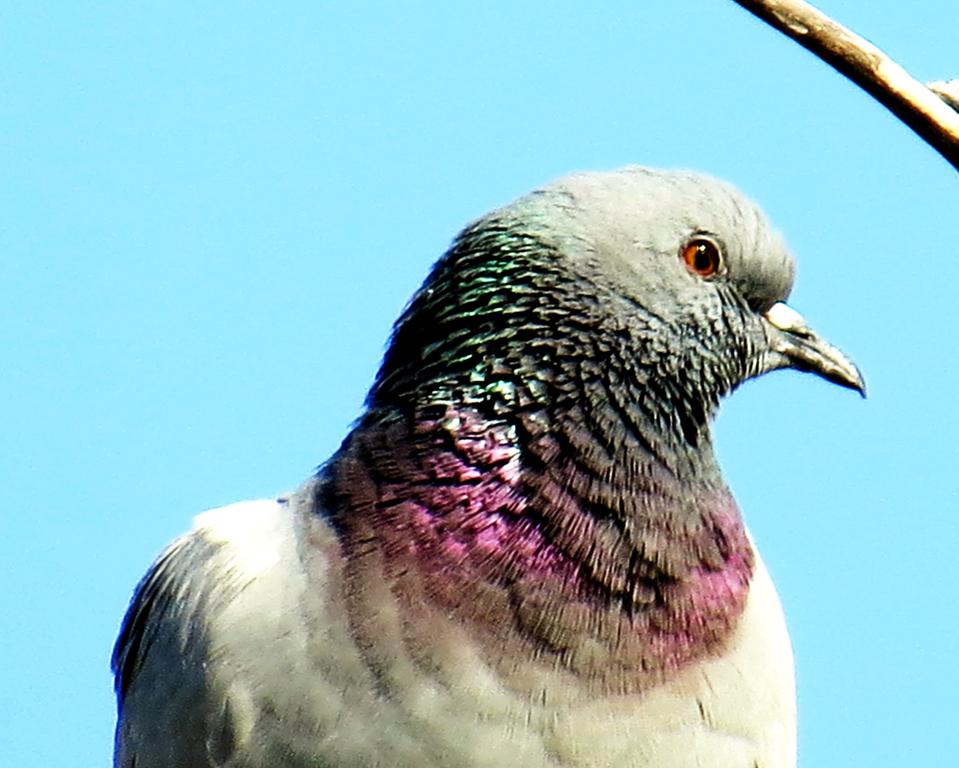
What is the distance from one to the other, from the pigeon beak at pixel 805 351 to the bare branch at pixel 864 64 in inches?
Answer: 59.1

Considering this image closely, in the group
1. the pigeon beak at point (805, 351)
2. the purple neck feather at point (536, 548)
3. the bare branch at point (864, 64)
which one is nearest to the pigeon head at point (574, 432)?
the purple neck feather at point (536, 548)

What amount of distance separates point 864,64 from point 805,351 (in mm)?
1739

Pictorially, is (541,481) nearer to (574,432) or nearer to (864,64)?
(574,432)

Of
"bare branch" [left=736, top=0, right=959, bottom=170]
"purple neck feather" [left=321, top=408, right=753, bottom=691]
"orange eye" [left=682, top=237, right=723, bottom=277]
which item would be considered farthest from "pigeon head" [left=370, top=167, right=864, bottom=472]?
"bare branch" [left=736, top=0, right=959, bottom=170]

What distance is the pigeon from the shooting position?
536 cm

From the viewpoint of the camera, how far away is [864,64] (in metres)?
4.88

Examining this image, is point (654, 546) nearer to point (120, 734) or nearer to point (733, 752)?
point (733, 752)

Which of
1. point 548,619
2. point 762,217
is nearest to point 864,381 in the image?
point 762,217

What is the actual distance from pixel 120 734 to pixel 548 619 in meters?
1.90

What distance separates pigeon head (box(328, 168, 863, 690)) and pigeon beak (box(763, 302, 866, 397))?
16cm

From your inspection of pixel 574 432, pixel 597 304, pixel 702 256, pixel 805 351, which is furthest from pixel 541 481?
pixel 805 351

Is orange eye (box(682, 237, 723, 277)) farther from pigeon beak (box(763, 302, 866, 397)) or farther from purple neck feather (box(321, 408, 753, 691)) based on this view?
purple neck feather (box(321, 408, 753, 691))

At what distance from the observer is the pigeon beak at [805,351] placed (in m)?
6.40

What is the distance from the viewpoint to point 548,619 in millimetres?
5453
